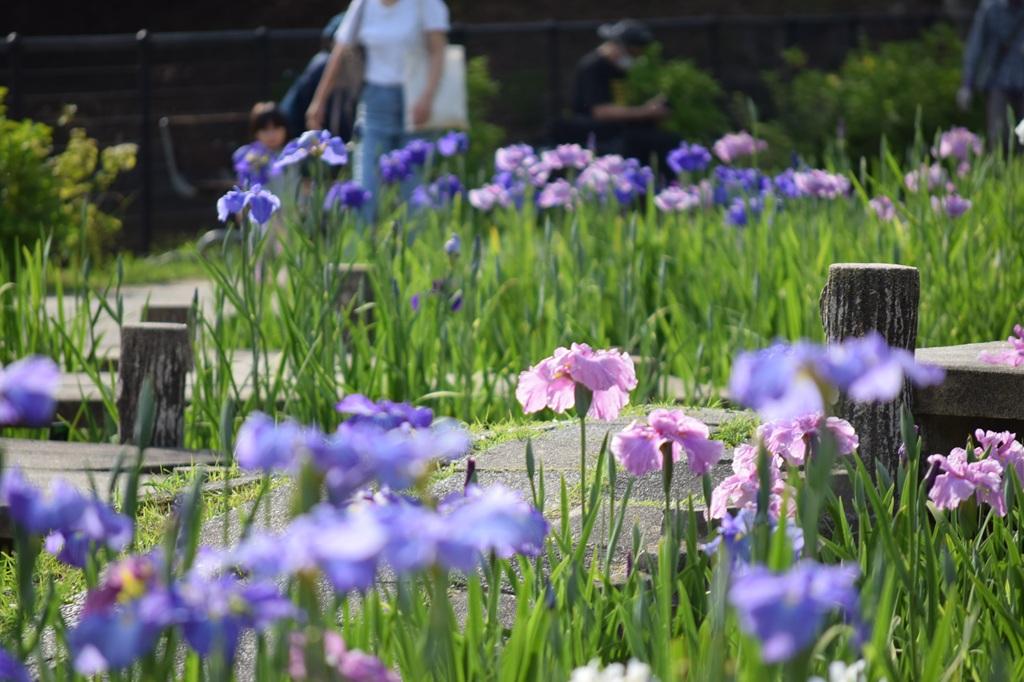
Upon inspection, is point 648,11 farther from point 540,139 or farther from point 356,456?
point 356,456

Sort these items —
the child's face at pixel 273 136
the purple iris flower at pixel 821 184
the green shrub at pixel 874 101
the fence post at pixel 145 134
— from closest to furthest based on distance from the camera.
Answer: the purple iris flower at pixel 821 184
the child's face at pixel 273 136
the fence post at pixel 145 134
the green shrub at pixel 874 101

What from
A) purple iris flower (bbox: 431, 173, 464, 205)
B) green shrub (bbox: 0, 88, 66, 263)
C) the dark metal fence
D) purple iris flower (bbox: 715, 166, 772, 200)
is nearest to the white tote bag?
purple iris flower (bbox: 431, 173, 464, 205)

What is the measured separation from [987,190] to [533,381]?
3168 millimetres

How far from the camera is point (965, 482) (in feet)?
6.38

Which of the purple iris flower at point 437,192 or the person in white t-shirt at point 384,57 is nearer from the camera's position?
the purple iris flower at point 437,192

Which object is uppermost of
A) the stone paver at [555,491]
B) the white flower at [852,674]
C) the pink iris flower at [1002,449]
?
the pink iris flower at [1002,449]

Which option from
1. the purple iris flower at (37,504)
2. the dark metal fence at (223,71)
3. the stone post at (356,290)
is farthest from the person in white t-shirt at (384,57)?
the purple iris flower at (37,504)

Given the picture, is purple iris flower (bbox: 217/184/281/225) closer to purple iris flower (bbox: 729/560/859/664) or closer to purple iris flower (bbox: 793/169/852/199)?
purple iris flower (bbox: 729/560/859/664)

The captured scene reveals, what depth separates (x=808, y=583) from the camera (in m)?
0.89

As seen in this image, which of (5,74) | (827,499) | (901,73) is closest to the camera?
(827,499)

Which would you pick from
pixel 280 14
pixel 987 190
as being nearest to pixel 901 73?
pixel 280 14

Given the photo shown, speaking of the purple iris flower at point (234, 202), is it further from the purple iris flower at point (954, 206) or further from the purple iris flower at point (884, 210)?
the purple iris flower at point (884, 210)

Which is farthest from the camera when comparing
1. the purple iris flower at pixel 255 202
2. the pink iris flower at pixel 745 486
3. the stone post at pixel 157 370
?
the stone post at pixel 157 370

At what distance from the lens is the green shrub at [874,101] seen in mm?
12164
